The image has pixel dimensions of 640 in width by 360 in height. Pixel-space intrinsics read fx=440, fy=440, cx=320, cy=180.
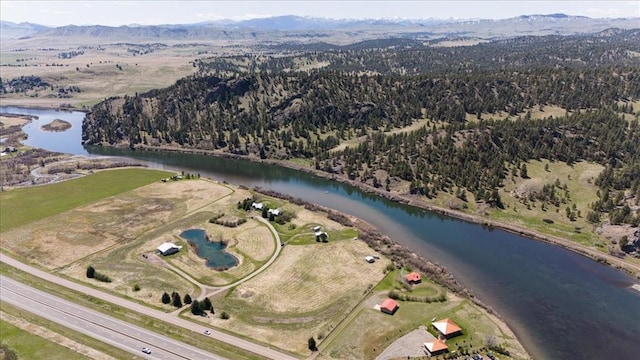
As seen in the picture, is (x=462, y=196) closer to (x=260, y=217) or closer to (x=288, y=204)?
(x=288, y=204)

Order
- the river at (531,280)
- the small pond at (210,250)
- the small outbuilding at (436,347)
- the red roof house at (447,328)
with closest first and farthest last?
the small outbuilding at (436,347)
the red roof house at (447,328)
the river at (531,280)
the small pond at (210,250)

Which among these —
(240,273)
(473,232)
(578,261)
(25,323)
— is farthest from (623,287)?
(25,323)

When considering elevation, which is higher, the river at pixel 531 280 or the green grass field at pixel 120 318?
the green grass field at pixel 120 318

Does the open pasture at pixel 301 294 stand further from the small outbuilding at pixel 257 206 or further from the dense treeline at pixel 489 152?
Answer: the dense treeline at pixel 489 152

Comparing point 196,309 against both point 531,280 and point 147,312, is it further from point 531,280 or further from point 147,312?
point 531,280

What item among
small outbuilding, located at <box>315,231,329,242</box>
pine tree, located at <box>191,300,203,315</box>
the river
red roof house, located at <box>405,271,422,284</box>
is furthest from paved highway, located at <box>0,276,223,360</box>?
the river

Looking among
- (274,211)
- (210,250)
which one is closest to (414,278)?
(274,211)

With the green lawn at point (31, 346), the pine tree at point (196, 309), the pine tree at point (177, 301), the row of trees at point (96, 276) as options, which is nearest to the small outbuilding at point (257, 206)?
the row of trees at point (96, 276)
